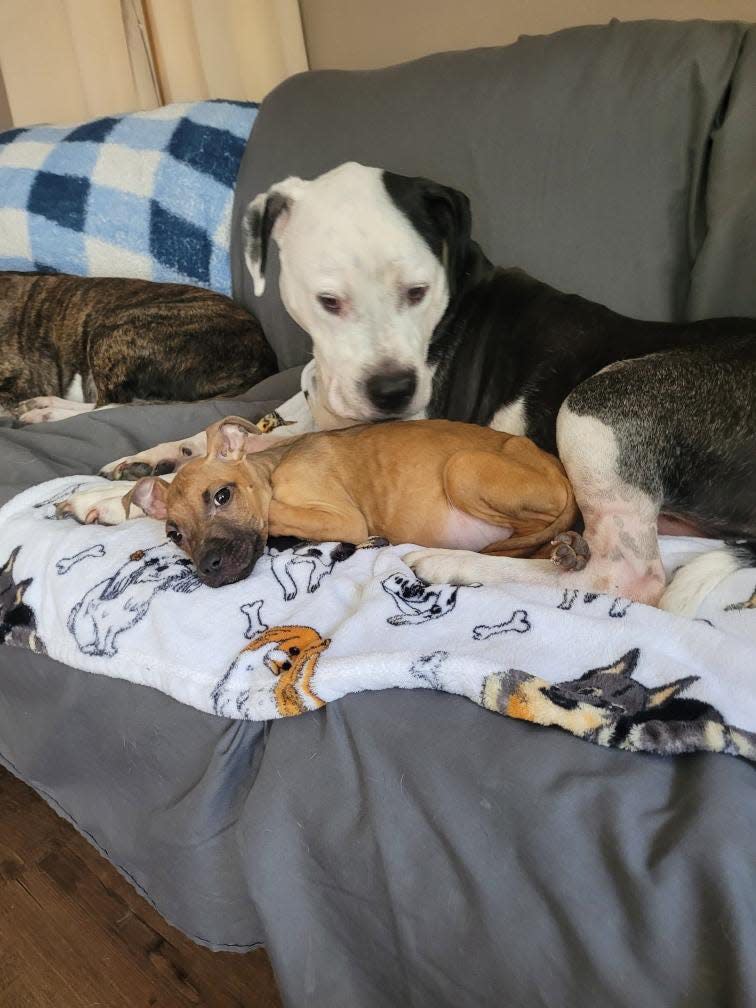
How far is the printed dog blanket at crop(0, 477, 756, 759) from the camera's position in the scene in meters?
1.08

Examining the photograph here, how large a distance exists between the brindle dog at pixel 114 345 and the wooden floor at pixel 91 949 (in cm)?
152

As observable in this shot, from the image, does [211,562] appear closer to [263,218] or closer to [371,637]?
[371,637]

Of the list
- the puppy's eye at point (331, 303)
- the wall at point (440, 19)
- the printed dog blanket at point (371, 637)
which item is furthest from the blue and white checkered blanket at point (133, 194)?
the printed dog blanket at point (371, 637)

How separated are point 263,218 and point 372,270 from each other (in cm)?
37

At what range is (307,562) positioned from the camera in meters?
1.59

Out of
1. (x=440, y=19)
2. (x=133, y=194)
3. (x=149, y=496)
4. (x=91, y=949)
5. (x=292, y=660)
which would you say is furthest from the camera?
(x=440, y=19)

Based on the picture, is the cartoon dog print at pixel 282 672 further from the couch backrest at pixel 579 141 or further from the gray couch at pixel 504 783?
the couch backrest at pixel 579 141

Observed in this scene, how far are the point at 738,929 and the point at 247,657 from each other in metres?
0.78

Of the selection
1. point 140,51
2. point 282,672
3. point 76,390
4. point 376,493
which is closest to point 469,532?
point 376,493

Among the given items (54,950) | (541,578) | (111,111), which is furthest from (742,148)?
(111,111)

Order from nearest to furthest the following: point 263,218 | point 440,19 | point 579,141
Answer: point 263,218 < point 579,141 < point 440,19

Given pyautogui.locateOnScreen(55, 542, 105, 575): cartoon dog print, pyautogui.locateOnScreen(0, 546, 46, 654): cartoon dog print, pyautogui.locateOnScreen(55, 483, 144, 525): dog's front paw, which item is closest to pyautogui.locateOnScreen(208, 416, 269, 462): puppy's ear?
pyautogui.locateOnScreen(55, 483, 144, 525): dog's front paw

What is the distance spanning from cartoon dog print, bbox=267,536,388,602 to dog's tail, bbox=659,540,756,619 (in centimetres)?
61

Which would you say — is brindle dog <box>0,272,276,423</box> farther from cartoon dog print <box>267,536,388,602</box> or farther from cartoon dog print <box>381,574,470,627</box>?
cartoon dog print <box>381,574,470,627</box>
